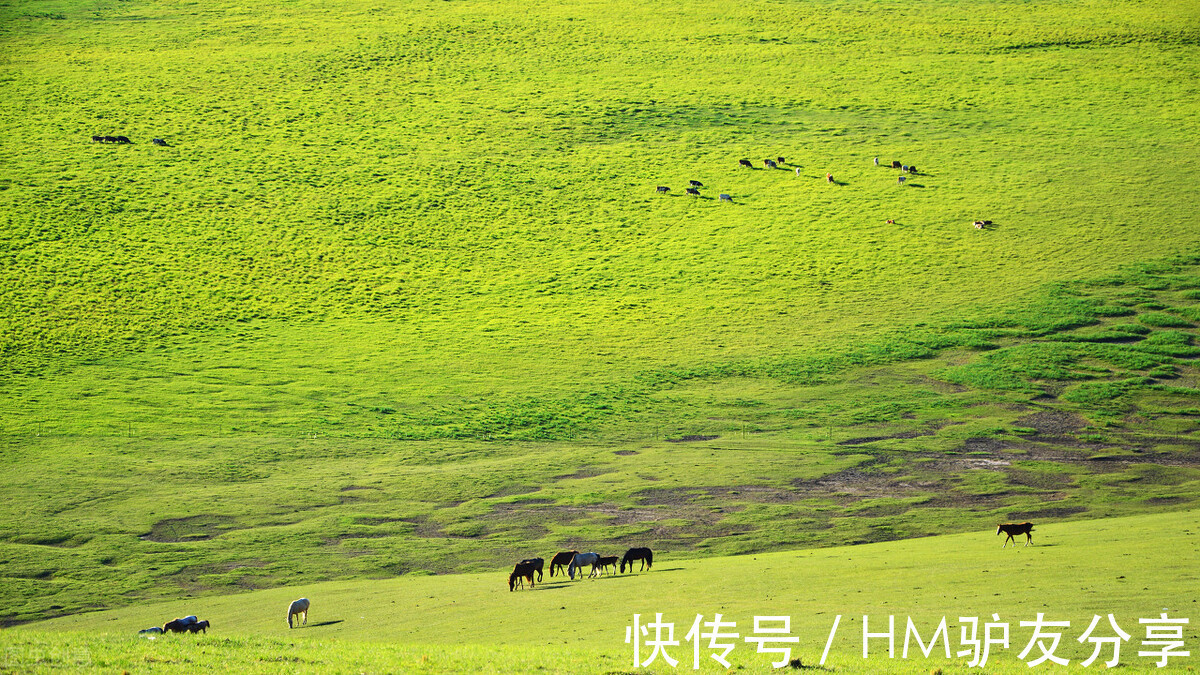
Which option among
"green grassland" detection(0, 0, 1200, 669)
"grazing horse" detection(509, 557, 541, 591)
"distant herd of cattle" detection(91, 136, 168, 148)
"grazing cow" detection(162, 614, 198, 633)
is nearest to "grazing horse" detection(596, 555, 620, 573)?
"grazing horse" detection(509, 557, 541, 591)

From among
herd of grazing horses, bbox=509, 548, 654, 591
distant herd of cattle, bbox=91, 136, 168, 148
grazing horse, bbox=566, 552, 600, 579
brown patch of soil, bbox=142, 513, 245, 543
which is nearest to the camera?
herd of grazing horses, bbox=509, 548, 654, 591

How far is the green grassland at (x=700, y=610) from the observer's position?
1602 centimetres

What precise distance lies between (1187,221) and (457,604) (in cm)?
6051

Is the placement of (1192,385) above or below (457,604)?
above

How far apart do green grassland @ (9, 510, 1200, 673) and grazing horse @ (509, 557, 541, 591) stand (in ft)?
0.85

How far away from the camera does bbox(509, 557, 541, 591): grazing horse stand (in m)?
25.4

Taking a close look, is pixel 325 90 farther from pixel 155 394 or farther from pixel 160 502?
pixel 160 502

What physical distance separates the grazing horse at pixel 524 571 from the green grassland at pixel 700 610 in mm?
259

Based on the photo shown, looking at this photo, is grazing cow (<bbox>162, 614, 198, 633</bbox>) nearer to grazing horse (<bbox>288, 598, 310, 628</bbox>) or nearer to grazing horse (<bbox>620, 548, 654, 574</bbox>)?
grazing horse (<bbox>288, 598, 310, 628</bbox>)

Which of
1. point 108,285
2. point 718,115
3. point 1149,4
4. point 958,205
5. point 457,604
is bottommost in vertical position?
point 457,604

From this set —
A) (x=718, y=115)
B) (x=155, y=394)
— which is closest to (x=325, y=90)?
(x=718, y=115)

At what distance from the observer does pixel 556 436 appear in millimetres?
44781

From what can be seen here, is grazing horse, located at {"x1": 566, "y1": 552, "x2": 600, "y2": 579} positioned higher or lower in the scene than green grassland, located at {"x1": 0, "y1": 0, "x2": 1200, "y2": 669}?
lower

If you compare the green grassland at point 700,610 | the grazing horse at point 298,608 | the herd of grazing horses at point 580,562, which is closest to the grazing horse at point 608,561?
the herd of grazing horses at point 580,562
